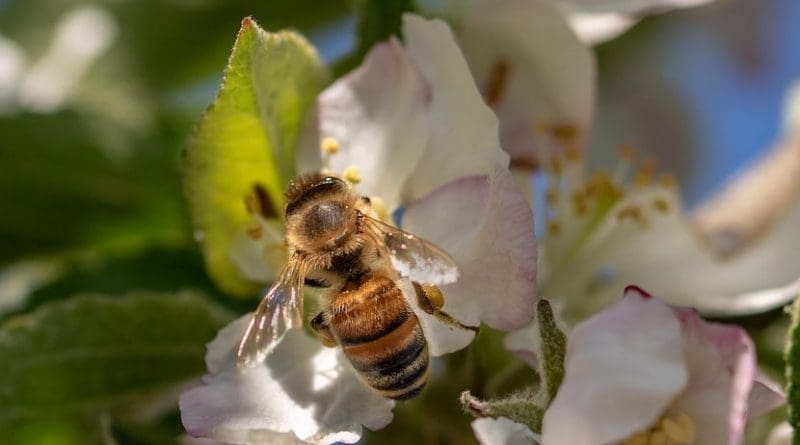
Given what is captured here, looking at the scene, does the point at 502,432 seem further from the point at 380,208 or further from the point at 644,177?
the point at 644,177

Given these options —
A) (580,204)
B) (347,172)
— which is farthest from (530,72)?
(347,172)

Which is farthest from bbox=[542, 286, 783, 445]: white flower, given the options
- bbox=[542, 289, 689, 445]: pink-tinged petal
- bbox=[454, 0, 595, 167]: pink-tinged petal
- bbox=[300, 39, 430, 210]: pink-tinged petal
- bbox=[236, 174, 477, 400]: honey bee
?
bbox=[454, 0, 595, 167]: pink-tinged petal

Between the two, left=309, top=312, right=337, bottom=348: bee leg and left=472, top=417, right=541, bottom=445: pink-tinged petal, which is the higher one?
left=309, top=312, right=337, bottom=348: bee leg

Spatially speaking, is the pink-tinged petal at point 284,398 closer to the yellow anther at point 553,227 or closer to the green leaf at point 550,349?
the green leaf at point 550,349

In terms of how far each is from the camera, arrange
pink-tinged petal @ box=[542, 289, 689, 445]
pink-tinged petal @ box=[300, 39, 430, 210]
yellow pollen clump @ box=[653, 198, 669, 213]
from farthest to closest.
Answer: yellow pollen clump @ box=[653, 198, 669, 213]
pink-tinged petal @ box=[300, 39, 430, 210]
pink-tinged petal @ box=[542, 289, 689, 445]

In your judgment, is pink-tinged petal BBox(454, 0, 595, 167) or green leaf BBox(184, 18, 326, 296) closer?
green leaf BBox(184, 18, 326, 296)

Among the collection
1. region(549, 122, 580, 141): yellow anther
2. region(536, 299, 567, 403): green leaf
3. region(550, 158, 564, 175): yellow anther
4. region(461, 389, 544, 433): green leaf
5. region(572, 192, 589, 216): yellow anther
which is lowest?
region(461, 389, 544, 433): green leaf

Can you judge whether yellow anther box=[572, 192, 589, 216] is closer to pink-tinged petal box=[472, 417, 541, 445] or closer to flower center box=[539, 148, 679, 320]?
flower center box=[539, 148, 679, 320]
